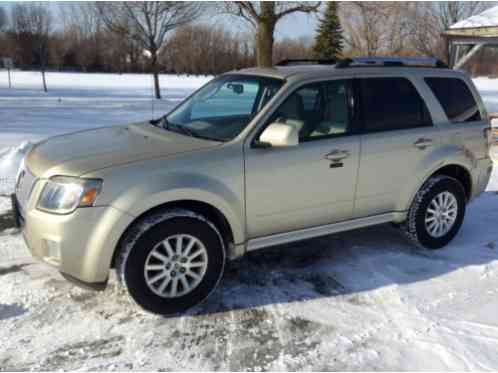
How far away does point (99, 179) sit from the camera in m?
3.30

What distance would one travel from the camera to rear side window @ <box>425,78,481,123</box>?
4863 millimetres

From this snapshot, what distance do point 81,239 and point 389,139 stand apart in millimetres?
2787

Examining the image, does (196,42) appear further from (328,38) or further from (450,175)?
(450,175)

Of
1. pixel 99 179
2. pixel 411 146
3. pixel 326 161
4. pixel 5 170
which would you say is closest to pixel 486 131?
pixel 411 146

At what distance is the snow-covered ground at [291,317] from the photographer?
3166 mm

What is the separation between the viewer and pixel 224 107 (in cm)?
468

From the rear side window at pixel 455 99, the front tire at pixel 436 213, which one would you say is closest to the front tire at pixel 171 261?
the front tire at pixel 436 213

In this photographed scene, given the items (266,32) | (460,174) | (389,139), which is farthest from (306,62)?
(266,32)

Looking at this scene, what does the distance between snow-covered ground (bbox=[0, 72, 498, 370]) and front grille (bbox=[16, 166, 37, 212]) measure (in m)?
0.77

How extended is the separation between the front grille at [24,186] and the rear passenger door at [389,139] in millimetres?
2695

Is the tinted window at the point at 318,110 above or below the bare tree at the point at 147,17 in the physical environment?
below

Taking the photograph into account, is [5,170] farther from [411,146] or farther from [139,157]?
[411,146]

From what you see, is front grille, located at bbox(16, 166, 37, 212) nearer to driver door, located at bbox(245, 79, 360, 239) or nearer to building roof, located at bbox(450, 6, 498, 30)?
driver door, located at bbox(245, 79, 360, 239)

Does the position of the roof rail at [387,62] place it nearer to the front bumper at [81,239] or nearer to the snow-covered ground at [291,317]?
the snow-covered ground at [291,317]
